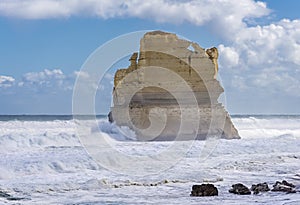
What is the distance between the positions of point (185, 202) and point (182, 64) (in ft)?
49.4

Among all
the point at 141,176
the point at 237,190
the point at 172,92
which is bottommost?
the point at 237,190

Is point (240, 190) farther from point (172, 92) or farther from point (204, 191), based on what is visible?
point (172, 92)

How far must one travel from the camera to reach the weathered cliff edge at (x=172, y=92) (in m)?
22.6

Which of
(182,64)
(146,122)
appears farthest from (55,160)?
(182,64)

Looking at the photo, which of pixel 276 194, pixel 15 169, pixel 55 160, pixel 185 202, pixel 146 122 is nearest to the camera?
pixel 185 202

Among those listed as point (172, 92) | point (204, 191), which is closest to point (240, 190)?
point (204, 191)

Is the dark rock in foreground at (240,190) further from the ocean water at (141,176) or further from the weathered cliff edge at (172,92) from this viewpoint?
the weathered cliff edge at (172,92)

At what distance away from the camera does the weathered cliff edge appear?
22.6 meters

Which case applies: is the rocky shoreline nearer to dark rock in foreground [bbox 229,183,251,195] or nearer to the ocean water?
dark rock in foreground [bbox 229,183,251,195]

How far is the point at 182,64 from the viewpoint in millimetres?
23047

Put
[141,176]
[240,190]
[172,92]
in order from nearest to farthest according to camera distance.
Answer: [240,190], [141,176], [172,92]

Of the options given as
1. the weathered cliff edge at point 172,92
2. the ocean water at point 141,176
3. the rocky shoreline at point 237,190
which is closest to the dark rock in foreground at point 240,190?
the rocky shoreline at point 237,190

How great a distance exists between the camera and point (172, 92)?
22.9m

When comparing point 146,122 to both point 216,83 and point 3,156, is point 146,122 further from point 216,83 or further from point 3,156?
point 3,156
